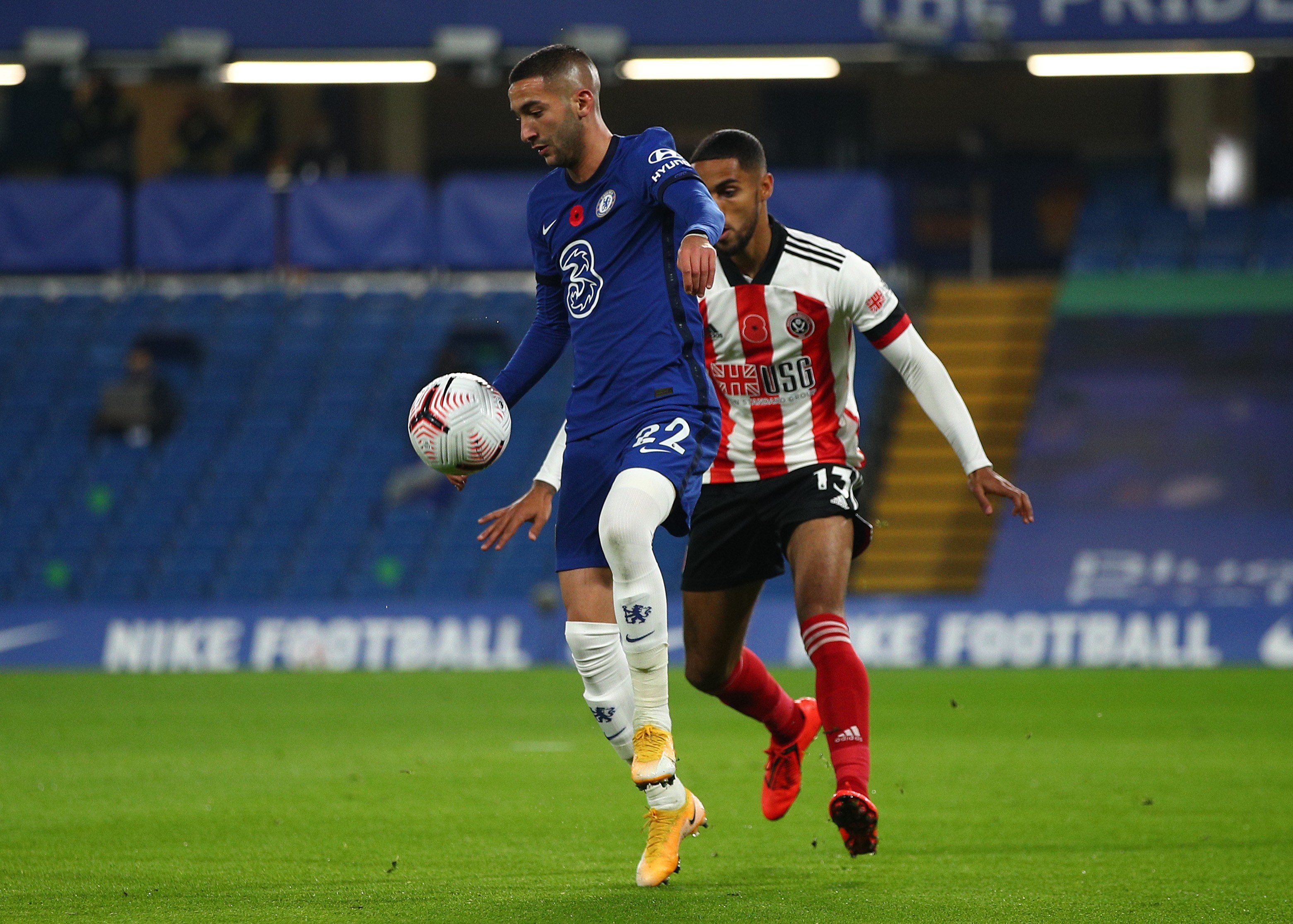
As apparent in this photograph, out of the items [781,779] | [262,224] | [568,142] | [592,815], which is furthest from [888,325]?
[262,224]

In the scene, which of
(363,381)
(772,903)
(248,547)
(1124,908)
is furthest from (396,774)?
(363,381)

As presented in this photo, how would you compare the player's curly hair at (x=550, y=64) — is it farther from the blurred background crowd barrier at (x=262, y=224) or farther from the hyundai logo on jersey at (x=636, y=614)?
the blurred background crowd barrier at (x=262, y=224)

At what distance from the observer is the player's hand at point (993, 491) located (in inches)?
202

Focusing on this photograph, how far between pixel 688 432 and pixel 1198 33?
13154 mm

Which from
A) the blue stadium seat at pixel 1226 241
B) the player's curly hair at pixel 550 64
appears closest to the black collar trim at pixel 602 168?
the player's curly hair at pixel 550 64

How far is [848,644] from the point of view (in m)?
5.40

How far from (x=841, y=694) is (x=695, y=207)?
1551 mm

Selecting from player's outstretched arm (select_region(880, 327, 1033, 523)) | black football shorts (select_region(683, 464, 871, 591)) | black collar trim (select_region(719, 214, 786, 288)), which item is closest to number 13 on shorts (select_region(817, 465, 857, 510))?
black football shorts (select_region(683, 464, 871, 591))

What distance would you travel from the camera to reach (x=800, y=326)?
19.1 feet

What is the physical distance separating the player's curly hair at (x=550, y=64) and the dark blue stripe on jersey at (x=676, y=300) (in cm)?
44

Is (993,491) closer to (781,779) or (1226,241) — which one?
(781,779)

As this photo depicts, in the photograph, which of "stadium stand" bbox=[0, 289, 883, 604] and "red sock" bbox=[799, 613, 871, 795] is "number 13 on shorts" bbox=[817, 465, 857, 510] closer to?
"red sock" bbox=[799, 613, 871, 795]

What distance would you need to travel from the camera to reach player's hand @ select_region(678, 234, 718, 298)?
4.50 meters

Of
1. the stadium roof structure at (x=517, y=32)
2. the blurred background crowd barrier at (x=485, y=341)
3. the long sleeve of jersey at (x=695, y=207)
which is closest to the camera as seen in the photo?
the long sleeve of jersey at (x=695, y=207)
